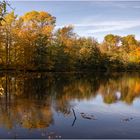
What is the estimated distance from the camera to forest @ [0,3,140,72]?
55.5 m

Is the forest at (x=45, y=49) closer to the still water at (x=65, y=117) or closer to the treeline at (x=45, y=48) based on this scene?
the treeline at (x=45, y=48)

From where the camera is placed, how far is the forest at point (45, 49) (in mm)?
55500

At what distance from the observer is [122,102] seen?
24.0 meters

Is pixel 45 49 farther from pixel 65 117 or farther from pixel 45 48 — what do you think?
pixel 65 117

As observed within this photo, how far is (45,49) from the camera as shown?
60219 millimetres

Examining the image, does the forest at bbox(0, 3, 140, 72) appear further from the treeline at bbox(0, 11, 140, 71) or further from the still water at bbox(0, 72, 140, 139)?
the still water at bbox(0, 72, 140, 139)

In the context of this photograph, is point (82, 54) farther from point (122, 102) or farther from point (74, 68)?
point (122, 102)

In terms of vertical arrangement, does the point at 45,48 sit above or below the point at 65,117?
above

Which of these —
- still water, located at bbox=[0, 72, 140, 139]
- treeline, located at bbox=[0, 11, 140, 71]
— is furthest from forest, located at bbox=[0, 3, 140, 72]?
still water, located at bbox=[0, 72, 140, 139]

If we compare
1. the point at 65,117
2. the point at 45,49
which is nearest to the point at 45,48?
the point at 45,49

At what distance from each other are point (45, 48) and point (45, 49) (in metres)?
0.18

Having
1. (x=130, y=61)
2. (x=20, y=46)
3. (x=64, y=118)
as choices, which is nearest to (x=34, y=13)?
(x=20, y=46)

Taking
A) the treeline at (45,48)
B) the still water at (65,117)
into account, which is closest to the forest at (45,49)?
the treeline at (45,48)

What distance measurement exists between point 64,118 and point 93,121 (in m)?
1.47
